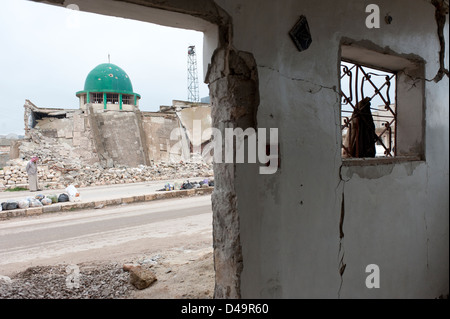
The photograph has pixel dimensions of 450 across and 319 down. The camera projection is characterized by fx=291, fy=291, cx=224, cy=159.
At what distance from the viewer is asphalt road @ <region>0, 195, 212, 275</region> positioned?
4.59m

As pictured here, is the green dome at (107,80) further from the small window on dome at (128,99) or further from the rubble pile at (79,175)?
the rubble pile at (79,175)

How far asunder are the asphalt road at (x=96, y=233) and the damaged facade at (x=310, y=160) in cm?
333

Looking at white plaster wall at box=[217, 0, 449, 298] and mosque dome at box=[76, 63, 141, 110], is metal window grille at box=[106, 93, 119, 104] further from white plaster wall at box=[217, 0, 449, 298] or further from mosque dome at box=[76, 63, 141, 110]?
white plaster wall at box=[217, 0, 449, 298]

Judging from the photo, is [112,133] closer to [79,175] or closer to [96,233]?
[79,175]

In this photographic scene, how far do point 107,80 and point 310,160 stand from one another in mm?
28151

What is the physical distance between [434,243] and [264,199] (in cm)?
Answer: 244

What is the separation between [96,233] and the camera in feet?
19.2

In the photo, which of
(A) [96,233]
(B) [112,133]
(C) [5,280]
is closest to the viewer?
(C) [5,280]

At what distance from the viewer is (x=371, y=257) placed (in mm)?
2510

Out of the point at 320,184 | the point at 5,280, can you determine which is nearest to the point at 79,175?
the point at 5,280

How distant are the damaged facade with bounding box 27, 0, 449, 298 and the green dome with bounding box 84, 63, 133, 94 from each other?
90.0ft

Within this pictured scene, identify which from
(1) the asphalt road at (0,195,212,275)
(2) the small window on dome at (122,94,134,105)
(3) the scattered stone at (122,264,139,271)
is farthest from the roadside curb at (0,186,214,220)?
(2) the small window on dome at (122,94,134,105)
